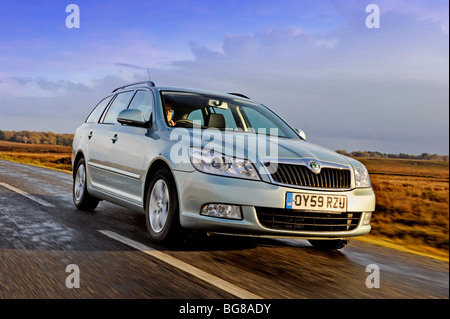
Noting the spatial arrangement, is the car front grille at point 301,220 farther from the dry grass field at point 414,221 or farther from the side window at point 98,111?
the side window at point 98,111

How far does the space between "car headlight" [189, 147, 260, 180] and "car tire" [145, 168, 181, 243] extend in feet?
1.38

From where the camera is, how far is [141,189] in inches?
225

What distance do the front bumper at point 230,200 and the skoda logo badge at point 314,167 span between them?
0.20 meters

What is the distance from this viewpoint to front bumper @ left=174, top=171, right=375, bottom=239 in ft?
15.2

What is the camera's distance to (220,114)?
20.4ft

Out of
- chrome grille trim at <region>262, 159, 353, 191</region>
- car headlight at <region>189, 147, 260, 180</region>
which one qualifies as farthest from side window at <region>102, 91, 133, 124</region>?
chrome grille trim at <region>262, 159, 353, 191</region>

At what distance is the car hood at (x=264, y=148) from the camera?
4820mm

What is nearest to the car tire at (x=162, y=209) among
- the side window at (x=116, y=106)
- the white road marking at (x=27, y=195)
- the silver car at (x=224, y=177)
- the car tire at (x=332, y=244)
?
the silver car at (x=224, y=177)

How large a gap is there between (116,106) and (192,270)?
371 cm

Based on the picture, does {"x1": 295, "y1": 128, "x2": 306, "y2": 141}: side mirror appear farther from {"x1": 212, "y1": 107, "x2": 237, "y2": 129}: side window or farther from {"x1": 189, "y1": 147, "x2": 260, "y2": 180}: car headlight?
{"x1": 189, "y1": 147, "x2": 260, "y2": 180}: car headlight

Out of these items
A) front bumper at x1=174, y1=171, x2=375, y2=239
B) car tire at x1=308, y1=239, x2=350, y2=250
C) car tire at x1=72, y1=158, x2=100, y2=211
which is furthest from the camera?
car tire at x1=72, y1=158, x2=100, y2=211

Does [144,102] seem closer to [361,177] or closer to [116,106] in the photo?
[116,106]

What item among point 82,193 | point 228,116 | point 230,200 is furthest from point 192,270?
point 82,193
